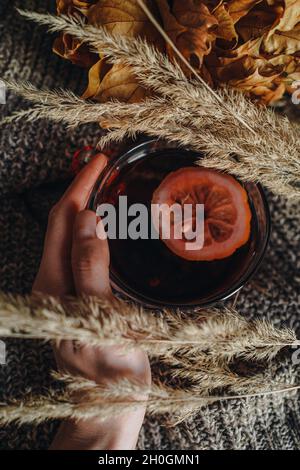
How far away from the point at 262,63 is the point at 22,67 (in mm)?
324

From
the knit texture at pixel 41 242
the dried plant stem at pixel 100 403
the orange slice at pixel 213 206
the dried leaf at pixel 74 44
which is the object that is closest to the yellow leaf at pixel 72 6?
the dried leaf at pixel 74 44

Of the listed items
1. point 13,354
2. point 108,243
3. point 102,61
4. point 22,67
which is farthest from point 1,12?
point 13,354

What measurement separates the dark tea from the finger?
0.07 ft

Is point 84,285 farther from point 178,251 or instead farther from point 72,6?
point 72,6

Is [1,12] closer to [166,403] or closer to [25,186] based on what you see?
[25,186]

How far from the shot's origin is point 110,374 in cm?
63

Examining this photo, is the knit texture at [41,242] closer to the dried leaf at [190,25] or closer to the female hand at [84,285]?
the female hand at [84,285]

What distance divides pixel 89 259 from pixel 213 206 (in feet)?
0.56

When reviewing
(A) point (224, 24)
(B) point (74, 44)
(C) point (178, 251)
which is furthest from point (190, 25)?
(C) point (178, 251)

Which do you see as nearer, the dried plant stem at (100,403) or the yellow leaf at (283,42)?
the dried plant stem at (100,403)

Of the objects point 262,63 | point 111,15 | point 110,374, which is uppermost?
point 111,15

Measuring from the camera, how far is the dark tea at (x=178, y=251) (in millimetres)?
683

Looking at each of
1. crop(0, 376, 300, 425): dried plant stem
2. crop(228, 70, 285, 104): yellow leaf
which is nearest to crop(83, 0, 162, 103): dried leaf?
crop(228, 70, 285, 104): yellow leaf

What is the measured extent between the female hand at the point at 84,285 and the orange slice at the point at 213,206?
97 millimetres
